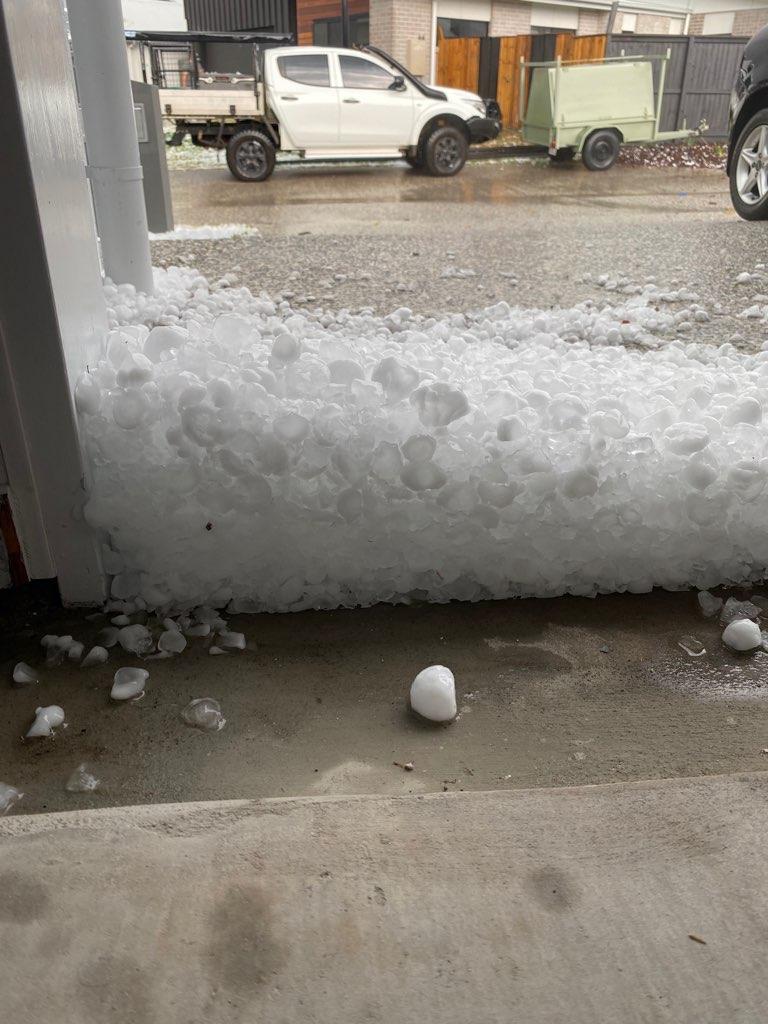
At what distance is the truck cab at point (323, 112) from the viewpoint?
35.0ft

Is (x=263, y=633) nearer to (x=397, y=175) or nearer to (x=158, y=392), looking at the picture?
(x=158, y=392)

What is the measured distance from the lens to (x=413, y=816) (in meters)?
1.42

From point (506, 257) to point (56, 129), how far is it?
14.1 ft

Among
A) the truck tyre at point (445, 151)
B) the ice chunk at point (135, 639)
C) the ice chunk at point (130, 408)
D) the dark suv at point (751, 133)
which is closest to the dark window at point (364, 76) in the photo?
the truck tyre at point (445, 151)

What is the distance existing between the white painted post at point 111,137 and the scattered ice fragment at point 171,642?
301 centimetres

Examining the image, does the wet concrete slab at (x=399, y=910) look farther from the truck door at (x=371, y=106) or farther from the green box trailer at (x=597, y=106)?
the green box trailer at (x=597, y=106)

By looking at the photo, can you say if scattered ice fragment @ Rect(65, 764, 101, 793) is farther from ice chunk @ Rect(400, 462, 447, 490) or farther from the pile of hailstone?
ice chunk @ Rect(400, 462, 447, 490)

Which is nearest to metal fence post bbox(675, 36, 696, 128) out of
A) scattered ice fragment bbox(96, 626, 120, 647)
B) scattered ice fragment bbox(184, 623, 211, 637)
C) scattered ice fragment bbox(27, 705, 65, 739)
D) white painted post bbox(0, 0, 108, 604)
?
white painted post bbox(0, 0, 108, 604)

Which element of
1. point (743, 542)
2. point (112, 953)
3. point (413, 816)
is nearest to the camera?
point (112, 953)

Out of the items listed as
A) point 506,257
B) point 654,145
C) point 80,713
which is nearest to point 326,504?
point 80,713

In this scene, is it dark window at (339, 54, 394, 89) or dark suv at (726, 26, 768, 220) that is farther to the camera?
dark window at (339, 54, 394, 89)

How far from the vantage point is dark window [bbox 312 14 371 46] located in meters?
18.7

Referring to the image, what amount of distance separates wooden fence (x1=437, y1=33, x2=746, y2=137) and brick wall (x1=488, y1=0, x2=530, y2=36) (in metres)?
1.21

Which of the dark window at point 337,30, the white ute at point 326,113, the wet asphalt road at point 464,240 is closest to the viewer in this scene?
the wet asphalt road at point 464,240
